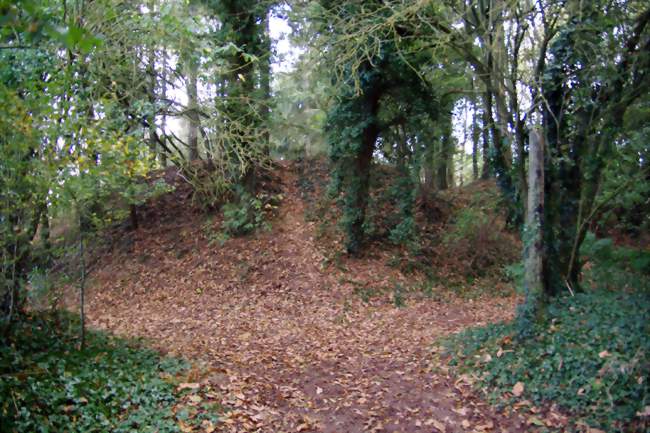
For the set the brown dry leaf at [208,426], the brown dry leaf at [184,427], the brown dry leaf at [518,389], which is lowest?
the brown dry leaf at [208,426]

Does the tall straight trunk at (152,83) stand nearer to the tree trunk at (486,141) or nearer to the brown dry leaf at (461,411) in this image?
the tree trunk at (486,141)

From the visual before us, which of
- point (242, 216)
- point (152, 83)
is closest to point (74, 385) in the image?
point (152, 83)

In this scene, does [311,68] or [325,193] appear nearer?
[311,68]

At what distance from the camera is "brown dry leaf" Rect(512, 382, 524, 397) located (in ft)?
20.2

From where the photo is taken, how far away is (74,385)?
17.9ft

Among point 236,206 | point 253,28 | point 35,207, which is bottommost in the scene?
point 35,207

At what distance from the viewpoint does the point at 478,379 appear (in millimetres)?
6875

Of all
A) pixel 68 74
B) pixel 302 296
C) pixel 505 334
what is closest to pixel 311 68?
pixel 302 296

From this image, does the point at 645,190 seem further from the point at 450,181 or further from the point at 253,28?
the point at 450,181

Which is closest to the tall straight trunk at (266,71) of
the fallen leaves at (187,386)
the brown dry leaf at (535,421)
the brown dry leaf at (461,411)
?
the fallen leaves at (187,386)

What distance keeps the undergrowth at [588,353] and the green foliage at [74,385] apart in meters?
4.19

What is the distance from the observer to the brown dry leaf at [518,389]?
6172mm

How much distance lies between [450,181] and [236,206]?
1287cm

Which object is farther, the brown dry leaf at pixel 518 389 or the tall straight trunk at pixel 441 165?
the tall straight trunk at pixel 441 165
